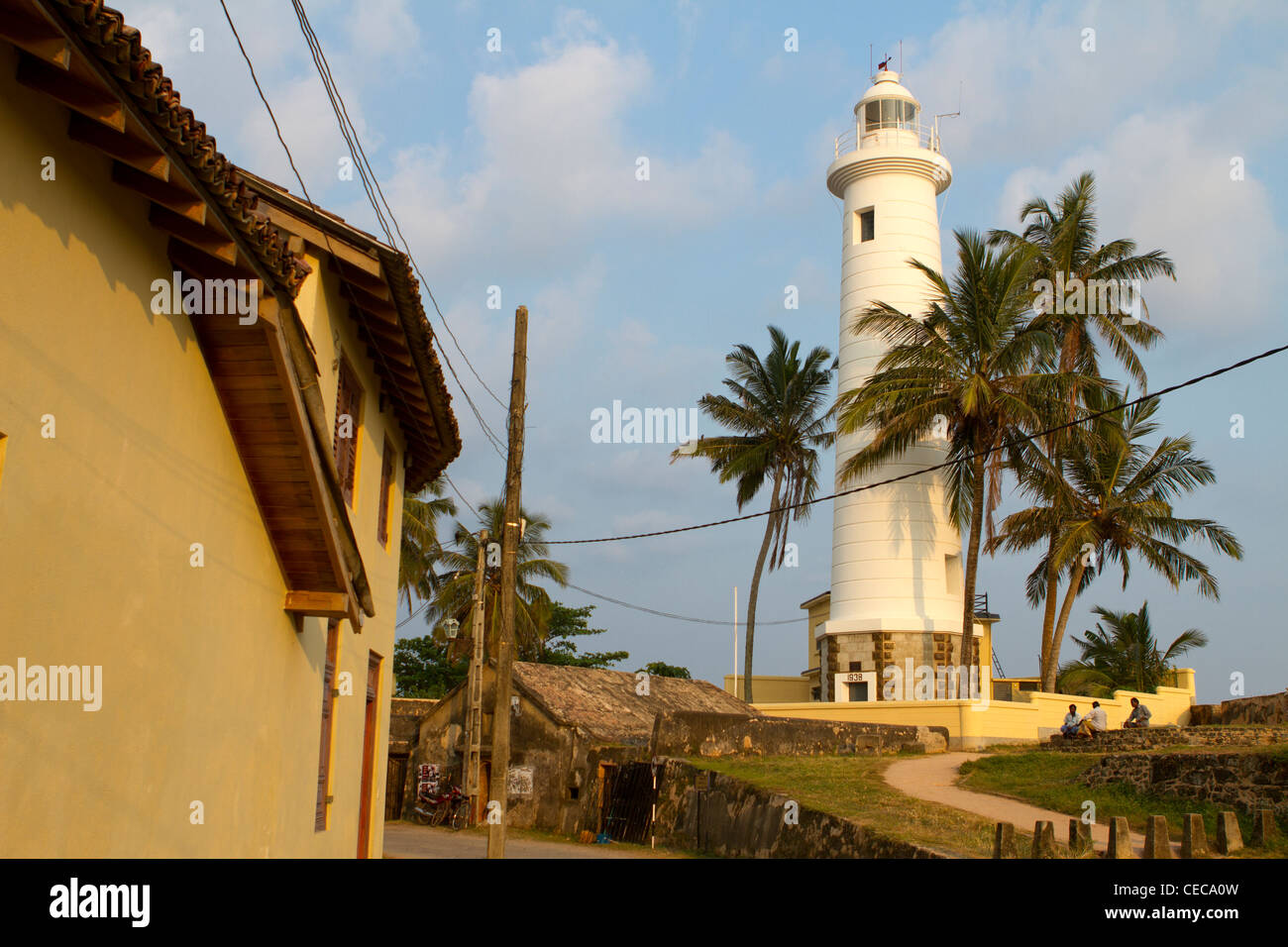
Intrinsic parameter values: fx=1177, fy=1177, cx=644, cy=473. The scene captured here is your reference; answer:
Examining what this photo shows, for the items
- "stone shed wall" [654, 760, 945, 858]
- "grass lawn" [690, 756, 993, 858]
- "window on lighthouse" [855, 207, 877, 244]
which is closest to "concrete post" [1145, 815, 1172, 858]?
"grass lawn" [690, 756, 993, 858]

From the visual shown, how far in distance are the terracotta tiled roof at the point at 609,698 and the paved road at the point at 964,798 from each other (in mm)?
4320

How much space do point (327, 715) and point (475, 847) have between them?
10927 mm

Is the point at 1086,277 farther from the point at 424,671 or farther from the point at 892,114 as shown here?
the point at 424,671

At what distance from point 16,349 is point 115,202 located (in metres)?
1.27

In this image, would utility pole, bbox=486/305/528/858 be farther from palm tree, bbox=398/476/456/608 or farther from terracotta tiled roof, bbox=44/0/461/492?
palm tree, bbox=398/476/456/608

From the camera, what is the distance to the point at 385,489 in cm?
1362

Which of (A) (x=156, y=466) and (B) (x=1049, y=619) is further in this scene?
(B) (x=1049, y=619)

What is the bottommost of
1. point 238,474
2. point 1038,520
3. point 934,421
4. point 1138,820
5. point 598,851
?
point 598,851

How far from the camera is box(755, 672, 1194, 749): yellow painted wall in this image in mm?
27094

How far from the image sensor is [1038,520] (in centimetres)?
3073

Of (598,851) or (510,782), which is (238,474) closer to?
(598,851)

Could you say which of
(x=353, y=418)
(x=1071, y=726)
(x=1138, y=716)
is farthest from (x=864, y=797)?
(x=353, y=418)

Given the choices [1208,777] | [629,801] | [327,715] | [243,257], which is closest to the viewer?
Result: [243,257]
